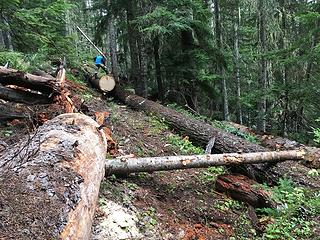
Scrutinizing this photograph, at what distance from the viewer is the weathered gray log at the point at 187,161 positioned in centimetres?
625

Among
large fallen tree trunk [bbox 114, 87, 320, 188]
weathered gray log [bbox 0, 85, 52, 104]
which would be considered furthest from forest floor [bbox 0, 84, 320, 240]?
large fallen tree trunk [bbox 114, 87, 320, 188]

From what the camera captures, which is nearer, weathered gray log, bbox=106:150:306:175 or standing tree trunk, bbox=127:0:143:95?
weathered gray log, bbox=106:150:306:175

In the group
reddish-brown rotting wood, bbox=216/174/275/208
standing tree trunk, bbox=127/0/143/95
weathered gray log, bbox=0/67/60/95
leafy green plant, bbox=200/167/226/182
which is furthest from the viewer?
standing tree trunk, bbox=127/0/143/95

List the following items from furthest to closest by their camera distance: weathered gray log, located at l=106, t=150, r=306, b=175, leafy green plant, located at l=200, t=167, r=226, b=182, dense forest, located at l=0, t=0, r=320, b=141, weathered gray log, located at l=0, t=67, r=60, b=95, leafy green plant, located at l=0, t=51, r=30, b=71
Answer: dense forest, located at l=0, t=0, r=320, b=141 < leafy green plant, located at l=0, t=51, r=30, b=71 < leafy green plant, located at l=200, t=167, r=226, b=182 < weathered gray log, located at l=0, t=67, r=60, b=95 < weathered gray log, located at l=106, t=150, r=306, b=175

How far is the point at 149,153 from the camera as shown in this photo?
26.9ft

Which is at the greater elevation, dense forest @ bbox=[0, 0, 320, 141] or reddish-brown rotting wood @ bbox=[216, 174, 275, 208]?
dense forest @ bbox=[0, 0, 320, 141]

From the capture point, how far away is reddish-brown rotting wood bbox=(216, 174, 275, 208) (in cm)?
650

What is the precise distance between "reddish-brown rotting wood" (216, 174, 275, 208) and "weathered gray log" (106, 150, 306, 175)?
13.9 inches

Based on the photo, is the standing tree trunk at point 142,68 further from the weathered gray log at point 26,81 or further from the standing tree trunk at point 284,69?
the weathered gray log at point 26,81

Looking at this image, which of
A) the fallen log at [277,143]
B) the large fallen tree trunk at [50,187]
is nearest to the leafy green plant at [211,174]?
the fallen log at [277,143]

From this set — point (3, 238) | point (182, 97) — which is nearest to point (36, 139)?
point (3, 238)

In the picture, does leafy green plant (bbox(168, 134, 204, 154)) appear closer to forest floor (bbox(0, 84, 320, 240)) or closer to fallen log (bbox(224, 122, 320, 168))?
forest floor (bbox(0, 84, 320, 240))

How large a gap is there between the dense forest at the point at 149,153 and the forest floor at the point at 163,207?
Answer: 22mm

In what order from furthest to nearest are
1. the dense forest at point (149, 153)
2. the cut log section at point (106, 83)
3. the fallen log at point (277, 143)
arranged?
the cut log section at point (106, 83), the fallen log at point (277, 143), the dense forest at point (149, 153)
